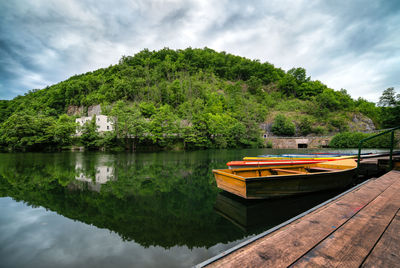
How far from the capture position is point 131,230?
4598 millimetres

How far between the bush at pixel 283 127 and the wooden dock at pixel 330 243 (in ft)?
199

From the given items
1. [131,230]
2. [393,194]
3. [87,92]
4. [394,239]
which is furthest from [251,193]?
[87,92]

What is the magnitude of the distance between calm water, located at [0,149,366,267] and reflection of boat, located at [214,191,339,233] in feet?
0.08

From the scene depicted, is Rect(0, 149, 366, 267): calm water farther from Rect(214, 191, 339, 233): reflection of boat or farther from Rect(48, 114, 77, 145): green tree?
Rect(48, 114, 77, 145): green tree

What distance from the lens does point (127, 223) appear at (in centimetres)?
496

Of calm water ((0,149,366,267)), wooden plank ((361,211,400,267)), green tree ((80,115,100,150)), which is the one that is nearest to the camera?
wooden plank ((361,211,400,267))

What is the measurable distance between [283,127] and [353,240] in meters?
62.1

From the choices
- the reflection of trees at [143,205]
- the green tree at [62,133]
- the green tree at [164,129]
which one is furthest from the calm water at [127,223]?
the green tree at [62,133]

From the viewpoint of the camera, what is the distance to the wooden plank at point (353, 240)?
5.53 ft

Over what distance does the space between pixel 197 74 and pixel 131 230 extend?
291 feet

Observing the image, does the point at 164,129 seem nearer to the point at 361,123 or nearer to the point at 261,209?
the point at 261,209

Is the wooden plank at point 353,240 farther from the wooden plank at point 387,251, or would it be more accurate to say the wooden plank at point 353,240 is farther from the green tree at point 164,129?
the green tree at point 164,129

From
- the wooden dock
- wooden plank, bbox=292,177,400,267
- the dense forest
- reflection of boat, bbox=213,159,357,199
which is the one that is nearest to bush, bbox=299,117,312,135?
the dense forest

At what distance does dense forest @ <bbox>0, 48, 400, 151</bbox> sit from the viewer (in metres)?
39.0
